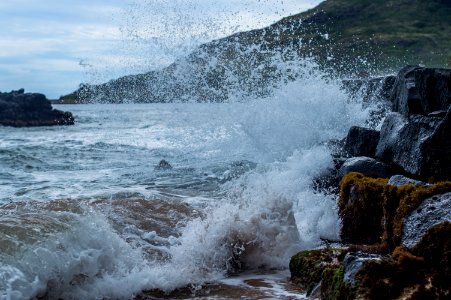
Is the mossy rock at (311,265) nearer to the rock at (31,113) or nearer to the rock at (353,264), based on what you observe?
the rock at (353,264)

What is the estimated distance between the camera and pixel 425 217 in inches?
192

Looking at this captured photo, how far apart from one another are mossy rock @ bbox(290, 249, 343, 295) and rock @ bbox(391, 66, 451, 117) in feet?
13.6

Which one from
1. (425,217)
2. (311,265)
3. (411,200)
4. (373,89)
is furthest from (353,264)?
(373,89)

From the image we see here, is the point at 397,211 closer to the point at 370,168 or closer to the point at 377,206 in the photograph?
the point at 377,206

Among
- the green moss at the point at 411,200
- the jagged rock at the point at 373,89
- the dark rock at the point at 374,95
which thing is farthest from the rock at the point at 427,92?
the jagged rock at the point at 373,89

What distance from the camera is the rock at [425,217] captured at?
4.65 meters

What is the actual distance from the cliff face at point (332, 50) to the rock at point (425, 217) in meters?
12.7

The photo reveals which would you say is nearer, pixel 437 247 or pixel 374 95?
pixel 437 247

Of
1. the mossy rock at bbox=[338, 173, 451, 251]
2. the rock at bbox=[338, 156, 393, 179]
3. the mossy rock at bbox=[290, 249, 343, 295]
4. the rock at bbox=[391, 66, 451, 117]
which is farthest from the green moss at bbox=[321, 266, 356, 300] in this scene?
the rock at bbox=[391, 66, 451, 117]

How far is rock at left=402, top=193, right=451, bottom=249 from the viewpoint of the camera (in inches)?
183

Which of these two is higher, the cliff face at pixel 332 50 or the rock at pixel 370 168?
Answer: the cliff face at pixel 332 50

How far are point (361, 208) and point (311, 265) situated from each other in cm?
153

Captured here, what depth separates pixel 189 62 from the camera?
70.2ft

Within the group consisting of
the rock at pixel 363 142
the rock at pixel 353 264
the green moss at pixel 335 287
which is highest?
the rock at pixel 363 142
